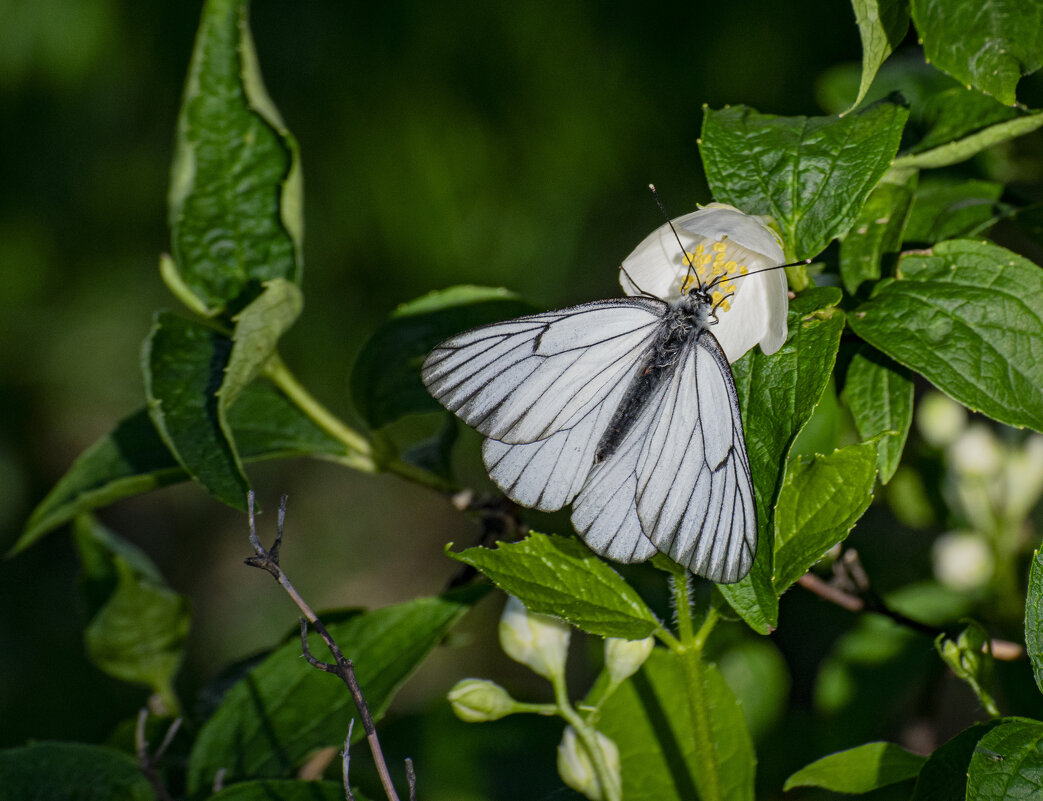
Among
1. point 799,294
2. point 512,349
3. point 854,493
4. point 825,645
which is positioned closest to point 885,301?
point 799,294

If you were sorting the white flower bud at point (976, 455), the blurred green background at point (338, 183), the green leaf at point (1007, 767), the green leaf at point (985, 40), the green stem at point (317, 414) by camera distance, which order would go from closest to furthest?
the green leaf at point (1007, 767)
the green leaf at point (985, 40)
the green stem at point (317, 414)
the white flower bud at point (976, 455)
the blurred green background at point (338, 183)

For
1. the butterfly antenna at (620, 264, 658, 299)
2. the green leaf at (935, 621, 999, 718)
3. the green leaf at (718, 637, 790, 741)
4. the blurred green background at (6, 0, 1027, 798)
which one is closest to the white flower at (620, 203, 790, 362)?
the butterfly antenna at (620, 264, 658, 299)

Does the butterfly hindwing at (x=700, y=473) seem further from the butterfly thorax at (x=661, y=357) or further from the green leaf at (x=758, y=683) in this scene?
the green leaf at (x=758, y=683)

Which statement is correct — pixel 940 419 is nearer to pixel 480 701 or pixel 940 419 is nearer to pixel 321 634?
pixel 480 701

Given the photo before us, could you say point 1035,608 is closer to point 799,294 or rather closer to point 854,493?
point 854,493

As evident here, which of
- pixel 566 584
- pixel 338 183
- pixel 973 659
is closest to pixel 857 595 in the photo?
pixel 973 659

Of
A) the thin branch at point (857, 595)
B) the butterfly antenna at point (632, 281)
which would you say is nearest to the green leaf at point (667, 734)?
the thin branch at point (857, 595)
